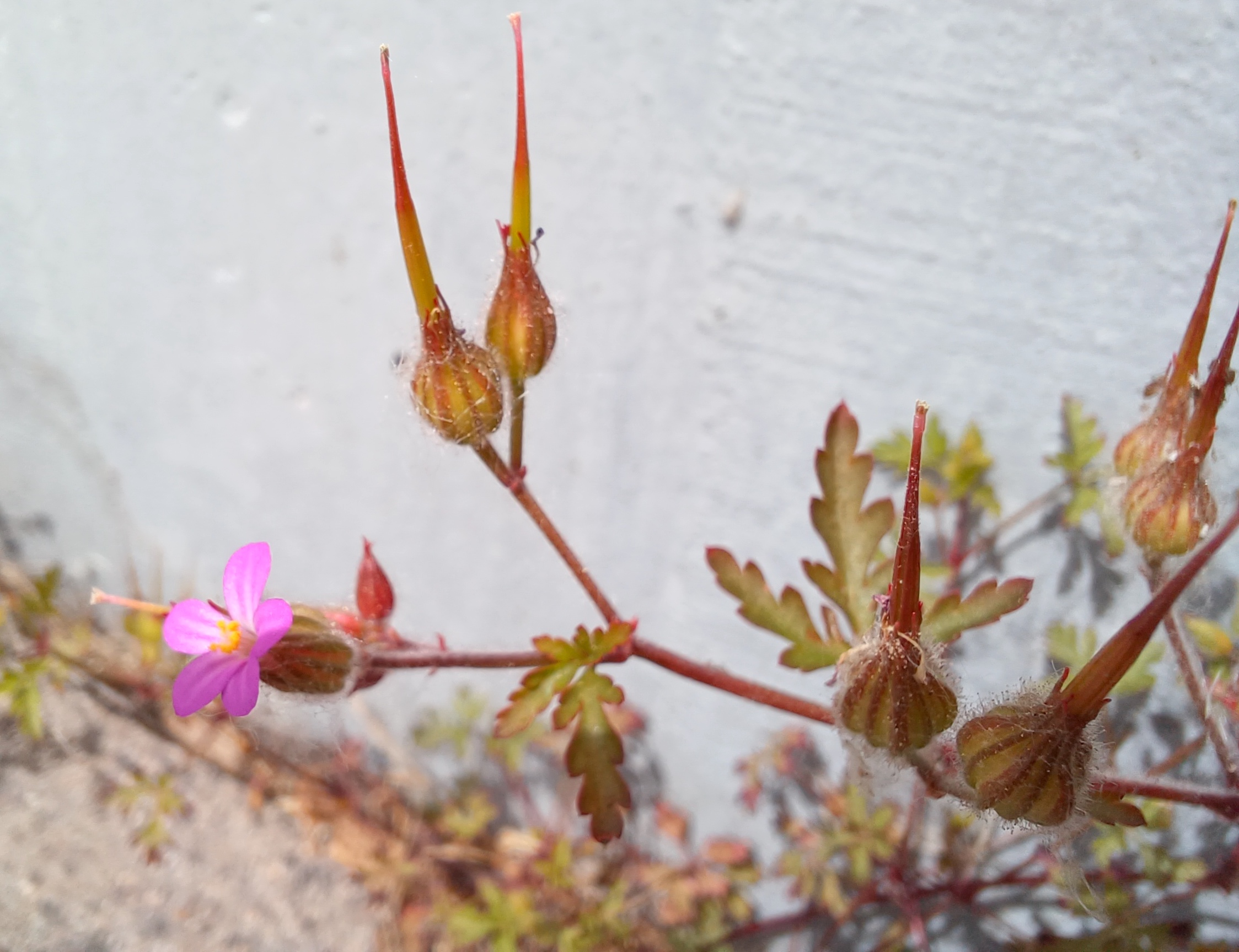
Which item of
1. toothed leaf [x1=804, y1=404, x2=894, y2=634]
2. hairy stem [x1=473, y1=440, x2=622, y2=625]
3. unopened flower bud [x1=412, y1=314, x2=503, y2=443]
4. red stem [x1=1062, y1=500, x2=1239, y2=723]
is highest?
toothed leaf [x1=804, y1=404, x2=894, y2=634]

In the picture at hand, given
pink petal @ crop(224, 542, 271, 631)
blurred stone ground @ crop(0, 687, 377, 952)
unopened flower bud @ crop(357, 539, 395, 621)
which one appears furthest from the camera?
blurred stone ground @ crop(0, 687, 377, 952)

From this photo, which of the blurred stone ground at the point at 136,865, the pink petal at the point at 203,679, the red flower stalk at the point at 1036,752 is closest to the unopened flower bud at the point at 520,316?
the pink petal at the point at 203,679

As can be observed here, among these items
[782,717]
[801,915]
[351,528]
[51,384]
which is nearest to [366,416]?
[351,528]

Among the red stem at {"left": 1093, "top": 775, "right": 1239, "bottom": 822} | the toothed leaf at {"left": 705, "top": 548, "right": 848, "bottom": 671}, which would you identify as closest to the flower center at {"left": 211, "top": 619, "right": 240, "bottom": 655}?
the toothed leaf at {"left": 705, "top": 548, "right": 848, "bottom": 671}

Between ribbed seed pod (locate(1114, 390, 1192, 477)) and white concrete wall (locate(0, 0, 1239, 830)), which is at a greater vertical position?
white concrete wall (locate(0, 0, 1239, 830))

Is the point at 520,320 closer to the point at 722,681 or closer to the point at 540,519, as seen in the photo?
the point at 540,519

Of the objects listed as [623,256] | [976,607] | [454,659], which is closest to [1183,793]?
[976,607]

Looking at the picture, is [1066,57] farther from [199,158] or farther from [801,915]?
[801,915]

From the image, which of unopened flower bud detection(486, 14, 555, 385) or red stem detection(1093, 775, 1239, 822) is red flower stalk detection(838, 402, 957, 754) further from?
unopened flower bud detection(486, 14, 555, 385)

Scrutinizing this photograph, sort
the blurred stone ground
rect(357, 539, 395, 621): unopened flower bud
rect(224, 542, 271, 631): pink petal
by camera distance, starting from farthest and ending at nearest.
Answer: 1. the blurred stone ground
2. rect(357, 539, 395, 621): unopened flower bud
3. rect(224, 542, 271, 631): pink petal
